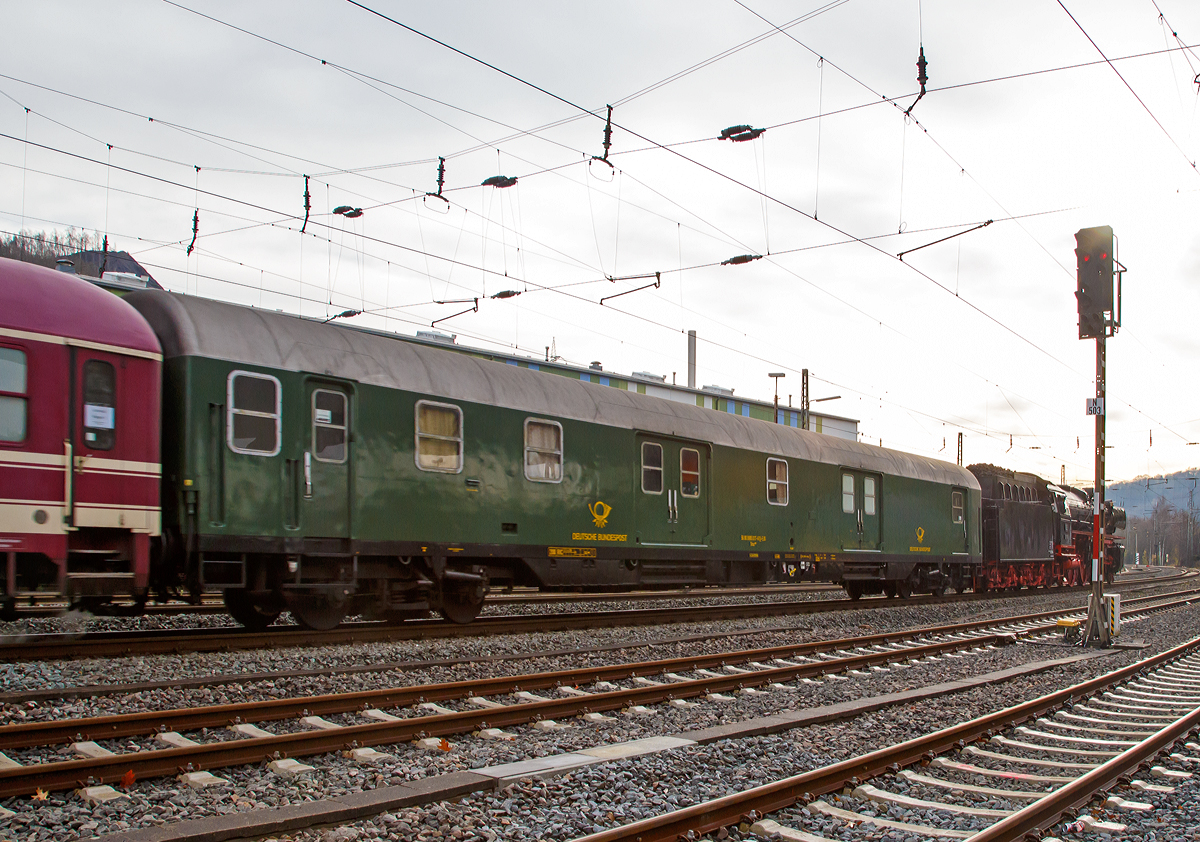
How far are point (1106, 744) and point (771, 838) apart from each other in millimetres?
4082

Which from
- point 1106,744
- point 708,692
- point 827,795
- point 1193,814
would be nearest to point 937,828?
Result: point 827,795

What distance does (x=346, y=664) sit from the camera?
9758 millimetres

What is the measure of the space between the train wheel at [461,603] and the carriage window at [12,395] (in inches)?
234

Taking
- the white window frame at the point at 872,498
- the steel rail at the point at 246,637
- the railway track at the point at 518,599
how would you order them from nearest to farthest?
the steel rail at the point at 246,637, the railway track at the point at 518,599, the white window frame at the point at 872,498

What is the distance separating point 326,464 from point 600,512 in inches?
193

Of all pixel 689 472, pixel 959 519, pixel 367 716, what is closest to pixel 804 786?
pixel 367 716

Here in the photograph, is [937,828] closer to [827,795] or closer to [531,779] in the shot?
[827,795]

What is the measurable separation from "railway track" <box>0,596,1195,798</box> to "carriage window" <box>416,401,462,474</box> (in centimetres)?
381

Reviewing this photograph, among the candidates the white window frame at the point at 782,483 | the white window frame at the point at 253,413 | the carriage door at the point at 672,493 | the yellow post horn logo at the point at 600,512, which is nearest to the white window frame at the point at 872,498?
the white window frame at the point at 782,483

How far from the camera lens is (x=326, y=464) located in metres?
10.9

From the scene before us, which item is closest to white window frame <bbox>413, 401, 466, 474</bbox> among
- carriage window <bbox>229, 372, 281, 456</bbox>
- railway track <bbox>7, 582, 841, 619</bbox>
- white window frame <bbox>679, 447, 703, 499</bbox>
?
carriage window <bbox>229, 372, 281, 456</bbox>

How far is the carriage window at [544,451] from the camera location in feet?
44.3

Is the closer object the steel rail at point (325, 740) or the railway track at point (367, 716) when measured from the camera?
the steel rail at point (325, 740)

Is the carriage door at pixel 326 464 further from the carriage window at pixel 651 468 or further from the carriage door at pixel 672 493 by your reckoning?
the carriage window at pixel 651 468
